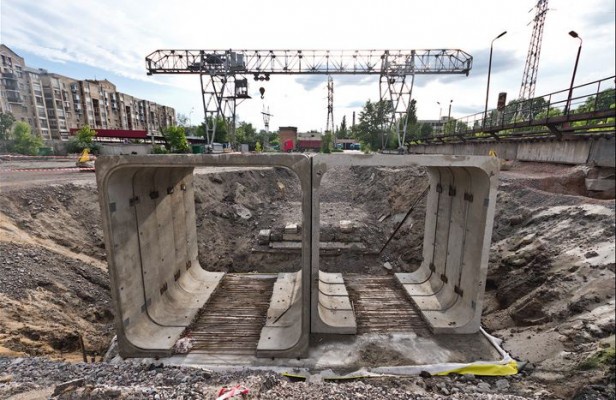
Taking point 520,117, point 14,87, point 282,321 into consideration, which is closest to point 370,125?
point 520,117

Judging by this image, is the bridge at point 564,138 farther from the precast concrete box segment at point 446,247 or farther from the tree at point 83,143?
the tree at point 83,143

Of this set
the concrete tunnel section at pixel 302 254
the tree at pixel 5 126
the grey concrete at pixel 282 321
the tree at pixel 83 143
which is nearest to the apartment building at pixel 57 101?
the tree at pixel 83 143

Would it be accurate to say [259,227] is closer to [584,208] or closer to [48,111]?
[584,208]

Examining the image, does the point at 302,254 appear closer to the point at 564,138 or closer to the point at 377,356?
the point at 377,356

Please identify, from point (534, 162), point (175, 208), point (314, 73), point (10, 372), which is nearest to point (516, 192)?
point (534, 162)

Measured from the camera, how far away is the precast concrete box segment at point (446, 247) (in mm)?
5688

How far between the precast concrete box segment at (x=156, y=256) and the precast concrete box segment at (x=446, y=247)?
61 cm

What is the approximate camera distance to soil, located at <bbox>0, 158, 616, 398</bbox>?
Answer: 5070 mm

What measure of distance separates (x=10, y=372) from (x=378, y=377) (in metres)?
5.88

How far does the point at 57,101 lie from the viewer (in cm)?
5738

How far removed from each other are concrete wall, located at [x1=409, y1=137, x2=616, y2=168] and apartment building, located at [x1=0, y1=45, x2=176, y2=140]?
41.9 metres

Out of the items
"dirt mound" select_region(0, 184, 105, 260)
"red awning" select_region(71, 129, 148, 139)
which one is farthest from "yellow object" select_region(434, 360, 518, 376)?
"red awning" select_region(71, 129, 148, 139)

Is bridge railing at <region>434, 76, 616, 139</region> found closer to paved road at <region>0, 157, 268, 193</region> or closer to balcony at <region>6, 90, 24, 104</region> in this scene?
paved road at <region>0, 157, 268, 193</region>

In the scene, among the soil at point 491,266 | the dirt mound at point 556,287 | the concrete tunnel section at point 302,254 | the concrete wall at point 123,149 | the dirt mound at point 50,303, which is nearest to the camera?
the dirt mound at point 556,287
